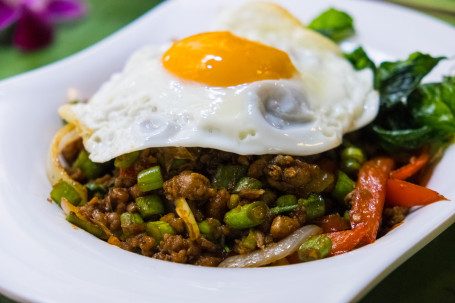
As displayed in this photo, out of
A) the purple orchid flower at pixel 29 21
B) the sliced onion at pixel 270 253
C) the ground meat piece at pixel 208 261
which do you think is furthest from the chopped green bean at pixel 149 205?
the purple orchid flower at pixel 29 21

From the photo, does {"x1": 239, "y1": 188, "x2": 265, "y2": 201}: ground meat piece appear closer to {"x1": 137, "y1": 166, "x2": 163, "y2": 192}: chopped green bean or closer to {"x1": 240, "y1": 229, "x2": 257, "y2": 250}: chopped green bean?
{"x1": 240, "y1": 229, "x2": 257, "y2": 250}: chopped green bean

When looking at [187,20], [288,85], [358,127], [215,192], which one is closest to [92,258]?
[215,192]

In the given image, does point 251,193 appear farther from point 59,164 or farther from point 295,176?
point 59,164

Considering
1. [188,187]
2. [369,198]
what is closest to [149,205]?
[188,187]

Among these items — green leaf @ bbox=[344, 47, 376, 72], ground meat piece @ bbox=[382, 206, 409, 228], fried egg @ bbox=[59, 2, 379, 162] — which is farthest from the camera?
green leaf @ bbox=[344, 47, 376, 72]

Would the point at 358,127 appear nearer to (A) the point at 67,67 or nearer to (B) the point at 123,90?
(B) the point at 123,90

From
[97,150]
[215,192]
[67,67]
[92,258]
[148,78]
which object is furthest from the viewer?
[67,67]

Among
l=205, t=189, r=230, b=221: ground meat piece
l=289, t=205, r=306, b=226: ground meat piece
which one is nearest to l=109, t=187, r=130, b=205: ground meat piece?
l=205, t=189, r=230, b=221: ground meat piece
